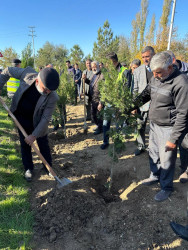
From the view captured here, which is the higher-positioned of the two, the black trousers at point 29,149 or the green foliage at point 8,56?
the green foliage at point 8,56

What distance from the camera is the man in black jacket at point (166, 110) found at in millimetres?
2189

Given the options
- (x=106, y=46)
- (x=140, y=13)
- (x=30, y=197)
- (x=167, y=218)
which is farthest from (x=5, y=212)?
(x=140, y=13)

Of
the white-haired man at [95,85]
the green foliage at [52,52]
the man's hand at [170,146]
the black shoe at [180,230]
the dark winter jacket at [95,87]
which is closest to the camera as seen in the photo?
the black shoe at [180,230]

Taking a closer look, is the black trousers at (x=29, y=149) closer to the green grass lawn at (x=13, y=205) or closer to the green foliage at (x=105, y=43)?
the green grass lawn at (x=13, y=205)

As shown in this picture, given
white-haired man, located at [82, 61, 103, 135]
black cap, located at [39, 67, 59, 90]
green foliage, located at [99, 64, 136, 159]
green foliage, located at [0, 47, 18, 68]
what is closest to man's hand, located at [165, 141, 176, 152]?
green foliage, located at [99, 64, 136, 159]

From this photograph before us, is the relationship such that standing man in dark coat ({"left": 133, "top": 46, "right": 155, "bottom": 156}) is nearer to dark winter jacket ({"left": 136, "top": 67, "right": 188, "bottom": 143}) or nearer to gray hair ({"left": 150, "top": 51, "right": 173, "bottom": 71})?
dark winter jacket ({"left": 136, "top": 67, "right": 188, "bottom": 143})

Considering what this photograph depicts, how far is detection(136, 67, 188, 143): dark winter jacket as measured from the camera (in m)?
2.19

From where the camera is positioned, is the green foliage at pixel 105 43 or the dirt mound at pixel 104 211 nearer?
the dirt mound at pixel 104 211

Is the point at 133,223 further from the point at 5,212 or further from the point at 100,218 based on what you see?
the point at 5,212

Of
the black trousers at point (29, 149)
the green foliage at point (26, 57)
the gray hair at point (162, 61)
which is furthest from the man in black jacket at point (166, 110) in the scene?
the green foliage at point (26, 57)

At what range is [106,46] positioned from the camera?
996 inches

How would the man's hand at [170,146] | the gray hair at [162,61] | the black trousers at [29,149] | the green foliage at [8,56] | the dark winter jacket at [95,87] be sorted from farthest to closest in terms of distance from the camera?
the green foliage at [8,56]
the dark winter jacket at [95,87]
the black trousers at [29,149]
the man's hand at [170,146]
the gray hair at [162,61]

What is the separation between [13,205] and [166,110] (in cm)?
281

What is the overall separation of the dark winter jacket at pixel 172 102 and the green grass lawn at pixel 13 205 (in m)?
2.41
